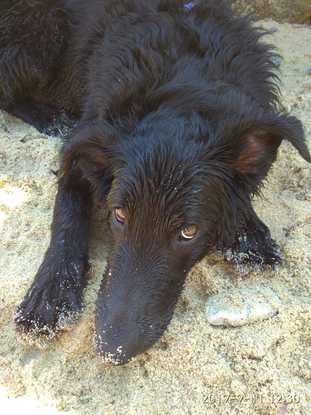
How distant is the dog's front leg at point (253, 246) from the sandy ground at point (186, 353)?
3.0 inches

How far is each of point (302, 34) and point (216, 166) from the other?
12.0 ft

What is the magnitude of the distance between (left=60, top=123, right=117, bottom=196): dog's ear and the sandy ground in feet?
2.21

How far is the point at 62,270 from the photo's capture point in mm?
3732

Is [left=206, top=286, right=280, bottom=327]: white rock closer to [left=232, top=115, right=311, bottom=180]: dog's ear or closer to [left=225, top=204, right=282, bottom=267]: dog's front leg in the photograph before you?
[left=225, top=204, right=282, bottom=267]: dog's front leg

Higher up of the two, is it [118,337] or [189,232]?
[189,232]

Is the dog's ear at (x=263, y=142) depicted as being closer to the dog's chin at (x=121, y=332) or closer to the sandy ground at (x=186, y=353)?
the sandy ground at (x=186, y=353)

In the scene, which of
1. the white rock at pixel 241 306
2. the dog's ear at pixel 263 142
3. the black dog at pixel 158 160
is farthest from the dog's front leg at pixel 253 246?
the dog's ear at pixel 263 142

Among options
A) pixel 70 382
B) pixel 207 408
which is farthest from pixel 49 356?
pixel 207 408

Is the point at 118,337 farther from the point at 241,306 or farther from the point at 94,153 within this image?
the point at 94,153

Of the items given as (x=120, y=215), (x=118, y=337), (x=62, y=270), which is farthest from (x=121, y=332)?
(x=62, y=270)

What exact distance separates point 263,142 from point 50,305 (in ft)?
4.92

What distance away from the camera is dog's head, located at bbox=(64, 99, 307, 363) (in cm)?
311

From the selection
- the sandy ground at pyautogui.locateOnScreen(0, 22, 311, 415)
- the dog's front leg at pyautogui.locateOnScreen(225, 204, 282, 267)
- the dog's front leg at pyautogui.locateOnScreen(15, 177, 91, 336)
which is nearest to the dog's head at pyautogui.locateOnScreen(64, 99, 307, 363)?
the sandy ground at pyautogui.locateOnScreen(0, 22, 311, 415)

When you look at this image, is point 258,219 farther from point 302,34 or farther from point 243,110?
point 302,34
